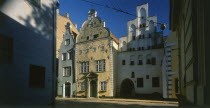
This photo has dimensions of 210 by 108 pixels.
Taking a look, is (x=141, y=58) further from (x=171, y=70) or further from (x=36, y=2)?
(x=36, y=2)

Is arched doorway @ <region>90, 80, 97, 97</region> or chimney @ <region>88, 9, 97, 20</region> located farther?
chimney @ <region>88, 9, 97, 20</region>

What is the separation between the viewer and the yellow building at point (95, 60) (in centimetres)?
2271

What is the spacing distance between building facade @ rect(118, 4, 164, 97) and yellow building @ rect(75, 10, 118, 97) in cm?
143

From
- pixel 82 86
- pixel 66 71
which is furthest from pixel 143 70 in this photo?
pixel 66 71

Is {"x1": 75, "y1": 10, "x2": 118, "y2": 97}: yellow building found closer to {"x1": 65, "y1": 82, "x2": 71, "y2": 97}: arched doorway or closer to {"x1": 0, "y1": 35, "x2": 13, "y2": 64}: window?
{"x1": 65, "y1": 82, "x2": 71, "y2": 97}: arched doorway

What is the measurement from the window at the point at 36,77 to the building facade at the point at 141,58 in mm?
15500

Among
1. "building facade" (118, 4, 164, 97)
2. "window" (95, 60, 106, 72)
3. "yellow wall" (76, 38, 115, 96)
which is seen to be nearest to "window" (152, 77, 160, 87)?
"building facade" (118, 4, 164, 97)

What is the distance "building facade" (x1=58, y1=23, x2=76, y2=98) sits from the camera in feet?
83.0

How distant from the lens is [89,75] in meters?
23.7

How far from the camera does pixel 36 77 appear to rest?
8164 millimetres

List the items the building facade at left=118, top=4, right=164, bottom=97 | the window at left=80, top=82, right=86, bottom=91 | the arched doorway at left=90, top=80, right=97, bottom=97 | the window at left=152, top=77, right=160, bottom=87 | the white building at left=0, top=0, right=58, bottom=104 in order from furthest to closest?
1. the window at left=80, top=82, right=86, bottom=91
2. the arched doorway at left=90, top=80, right=97, bottom=97
3. the building facade at left=118, top=4, right=164, bottom=97
4. the window at left=152, top=77, right=160, bottom=87
5. the white building at left=0, top=0, right=58, bottom=104

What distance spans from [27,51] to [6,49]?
3.52 ft

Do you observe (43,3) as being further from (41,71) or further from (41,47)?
(41,71)

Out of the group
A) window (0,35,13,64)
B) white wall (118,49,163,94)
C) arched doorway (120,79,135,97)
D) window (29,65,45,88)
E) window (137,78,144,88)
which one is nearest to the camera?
window (0,35,13,64)
